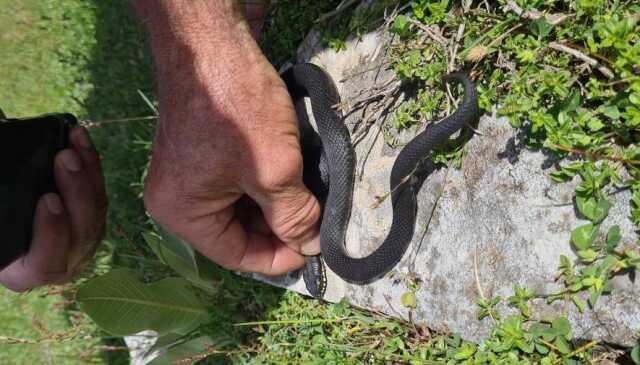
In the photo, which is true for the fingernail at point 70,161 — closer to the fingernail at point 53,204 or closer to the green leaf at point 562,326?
the fingernail at point 53,204

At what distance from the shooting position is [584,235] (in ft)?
4.86

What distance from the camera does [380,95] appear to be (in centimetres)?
208

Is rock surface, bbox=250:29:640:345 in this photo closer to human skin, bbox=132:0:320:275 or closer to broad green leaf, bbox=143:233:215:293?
human skin, bbox=132:0:320:275

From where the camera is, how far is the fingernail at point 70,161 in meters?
2.40

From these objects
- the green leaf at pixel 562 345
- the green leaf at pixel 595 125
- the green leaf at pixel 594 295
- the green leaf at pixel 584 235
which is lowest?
the green leaf at pixel 562 345

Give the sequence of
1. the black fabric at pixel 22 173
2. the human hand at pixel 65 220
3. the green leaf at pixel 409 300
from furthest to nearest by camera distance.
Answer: the human hand at pixel 65 220 → the black fabric at pixel 22 173 → the green leaf at pixel 409 300

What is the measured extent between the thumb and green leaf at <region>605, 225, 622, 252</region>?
0.89 m

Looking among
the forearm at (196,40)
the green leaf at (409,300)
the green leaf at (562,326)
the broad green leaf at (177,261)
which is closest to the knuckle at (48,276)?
the broad green leaf at (177,261)

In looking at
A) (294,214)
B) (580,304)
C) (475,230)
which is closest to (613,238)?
(580,304)

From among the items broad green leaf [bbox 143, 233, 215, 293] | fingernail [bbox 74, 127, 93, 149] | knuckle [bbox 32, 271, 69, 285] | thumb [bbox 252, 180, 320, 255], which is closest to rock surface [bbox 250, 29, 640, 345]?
thumb [bbox 252, 180, 320, 255]

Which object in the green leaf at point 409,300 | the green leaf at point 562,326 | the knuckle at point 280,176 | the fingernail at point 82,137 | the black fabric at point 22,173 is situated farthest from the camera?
the fingernail at point 82,137

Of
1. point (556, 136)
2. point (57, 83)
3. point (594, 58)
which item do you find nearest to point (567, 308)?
point (556, 136)

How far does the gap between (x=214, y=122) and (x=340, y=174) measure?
19.9 inches

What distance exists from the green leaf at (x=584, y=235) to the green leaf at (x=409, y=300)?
0.60 m
